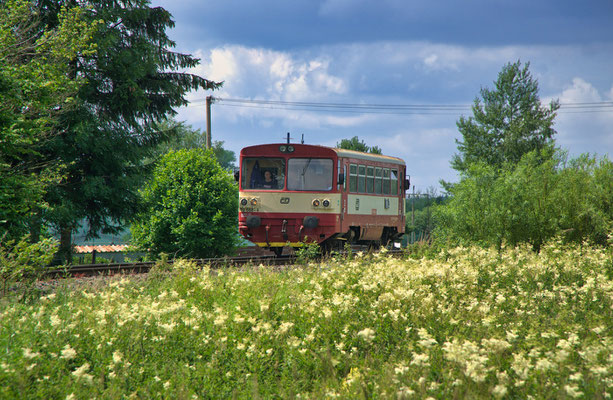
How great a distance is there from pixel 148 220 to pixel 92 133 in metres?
4.37

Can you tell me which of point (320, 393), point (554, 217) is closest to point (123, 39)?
point (554, 217)

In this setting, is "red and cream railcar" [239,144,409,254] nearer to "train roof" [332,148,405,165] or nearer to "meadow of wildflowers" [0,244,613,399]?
"train roof" [332,148,405,165]

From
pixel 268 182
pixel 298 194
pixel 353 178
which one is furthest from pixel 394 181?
pixel 268 182

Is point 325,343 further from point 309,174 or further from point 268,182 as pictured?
point 268,182

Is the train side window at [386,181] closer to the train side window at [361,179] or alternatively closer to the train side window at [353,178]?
the train side window at [361,179]

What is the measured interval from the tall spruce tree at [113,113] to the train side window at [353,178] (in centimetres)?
716

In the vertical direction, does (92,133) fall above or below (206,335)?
above

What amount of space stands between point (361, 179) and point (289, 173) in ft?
7.33

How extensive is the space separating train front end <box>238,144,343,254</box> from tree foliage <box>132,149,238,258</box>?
5.75m

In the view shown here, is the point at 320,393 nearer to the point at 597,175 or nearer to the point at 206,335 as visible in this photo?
the point at 206,335

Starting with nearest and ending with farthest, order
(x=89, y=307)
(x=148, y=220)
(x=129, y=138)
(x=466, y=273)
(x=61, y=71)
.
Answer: (x=89, y=307), (x=466, y=273), (x=61, y=71), (x=129, y=138), (x=148, y=220)

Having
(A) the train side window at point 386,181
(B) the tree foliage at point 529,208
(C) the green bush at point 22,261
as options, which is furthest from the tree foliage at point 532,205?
(C) the green bush at point 22,261

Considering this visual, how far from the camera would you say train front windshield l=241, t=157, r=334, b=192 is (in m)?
16.2

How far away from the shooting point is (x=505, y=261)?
10344 millimetres
